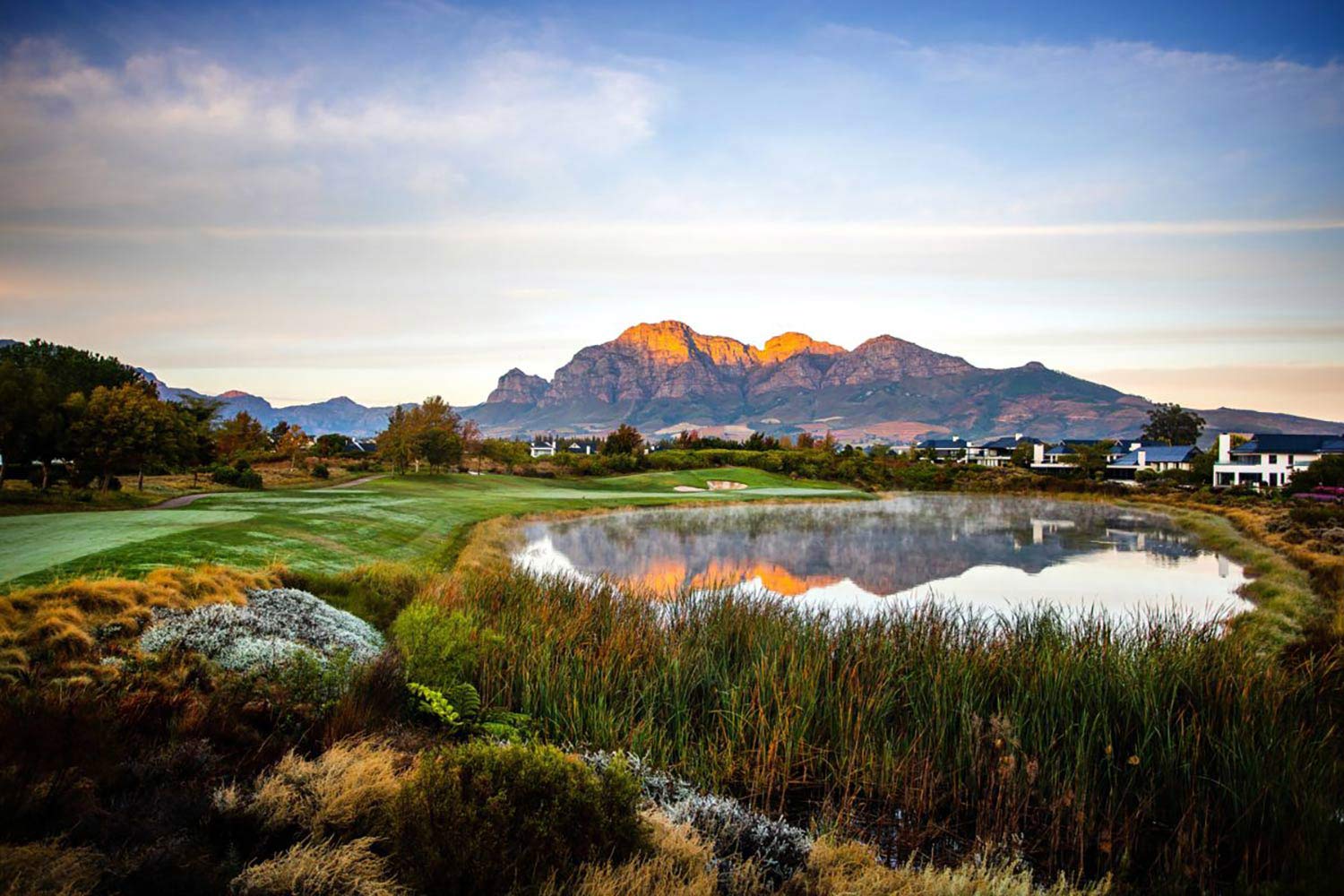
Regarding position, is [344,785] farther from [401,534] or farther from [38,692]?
[401,534]

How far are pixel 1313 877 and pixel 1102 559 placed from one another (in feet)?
83.9

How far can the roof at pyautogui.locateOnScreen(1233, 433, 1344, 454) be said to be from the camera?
69.2 metres

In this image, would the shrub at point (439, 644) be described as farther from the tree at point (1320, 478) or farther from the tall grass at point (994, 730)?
the tree at point (1320, 478)

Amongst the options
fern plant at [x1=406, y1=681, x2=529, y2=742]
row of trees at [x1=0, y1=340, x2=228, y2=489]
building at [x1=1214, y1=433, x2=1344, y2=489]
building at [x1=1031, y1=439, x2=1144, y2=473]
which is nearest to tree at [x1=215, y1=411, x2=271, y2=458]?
row of trees at [x1=0, y1=340, x2=228, y2=489]

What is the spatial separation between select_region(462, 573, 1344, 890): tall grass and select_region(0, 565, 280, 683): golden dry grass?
408 centimetres

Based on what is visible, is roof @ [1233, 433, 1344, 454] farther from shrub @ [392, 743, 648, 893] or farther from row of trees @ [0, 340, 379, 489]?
row of trees @ [0, 340, 379, 489]

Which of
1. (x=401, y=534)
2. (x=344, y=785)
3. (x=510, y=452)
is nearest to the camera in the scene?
(x=344, y=785)

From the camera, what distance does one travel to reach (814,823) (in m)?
6.26

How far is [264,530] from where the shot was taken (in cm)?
1942

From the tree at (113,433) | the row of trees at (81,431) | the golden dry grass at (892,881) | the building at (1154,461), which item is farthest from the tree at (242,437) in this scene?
the building at (1154,461)

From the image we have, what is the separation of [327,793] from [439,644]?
421 cm

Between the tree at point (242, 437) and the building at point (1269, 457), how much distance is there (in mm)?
85908

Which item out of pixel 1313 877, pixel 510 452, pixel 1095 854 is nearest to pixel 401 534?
pixel 1095 854

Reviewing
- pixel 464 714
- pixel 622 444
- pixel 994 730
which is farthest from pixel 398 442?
pixel 994 730
